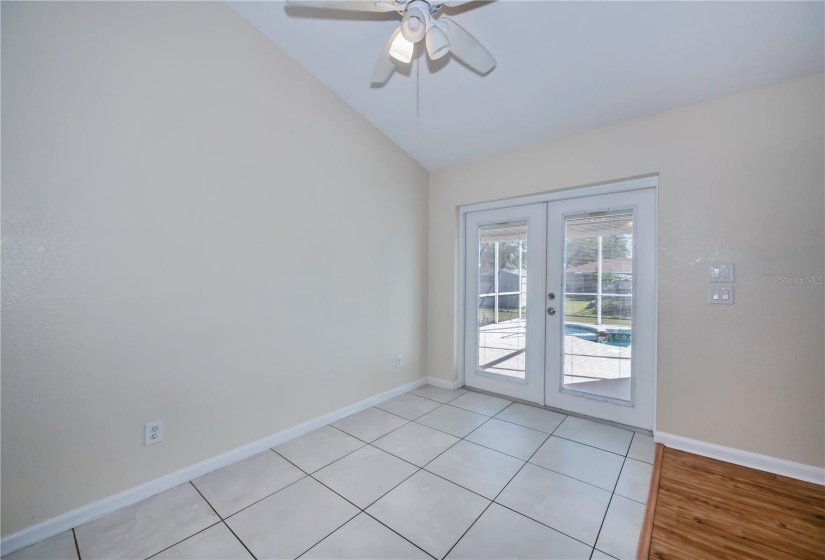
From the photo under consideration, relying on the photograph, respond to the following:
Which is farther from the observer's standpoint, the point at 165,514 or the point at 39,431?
the point at 165,514

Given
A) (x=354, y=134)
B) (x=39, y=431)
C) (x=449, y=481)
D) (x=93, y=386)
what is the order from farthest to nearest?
(x=354, y=134) < (x=449, y=481) < (x=93, y=386) < (x=39, y=431)

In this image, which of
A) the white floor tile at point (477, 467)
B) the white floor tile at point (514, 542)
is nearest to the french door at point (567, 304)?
the white floor tile at point (477, 467)

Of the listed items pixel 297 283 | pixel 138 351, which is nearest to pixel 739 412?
pixel 297 283

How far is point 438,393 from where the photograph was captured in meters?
3.58

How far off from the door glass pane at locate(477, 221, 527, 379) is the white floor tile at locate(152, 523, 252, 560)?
2.62m

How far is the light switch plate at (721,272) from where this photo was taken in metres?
2.26

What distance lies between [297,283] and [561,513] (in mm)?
2233

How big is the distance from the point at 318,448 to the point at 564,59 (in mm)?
3145

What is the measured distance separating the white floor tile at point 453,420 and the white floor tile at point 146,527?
1.63m

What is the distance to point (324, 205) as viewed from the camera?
9.20 feet

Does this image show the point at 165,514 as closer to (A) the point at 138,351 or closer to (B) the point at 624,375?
(A) the point at 138,351

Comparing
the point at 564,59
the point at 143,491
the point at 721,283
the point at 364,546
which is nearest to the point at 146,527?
the point at 143,491

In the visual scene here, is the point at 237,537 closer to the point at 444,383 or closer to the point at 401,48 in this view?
the point at 444,383

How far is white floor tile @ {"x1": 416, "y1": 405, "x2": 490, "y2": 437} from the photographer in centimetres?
273
